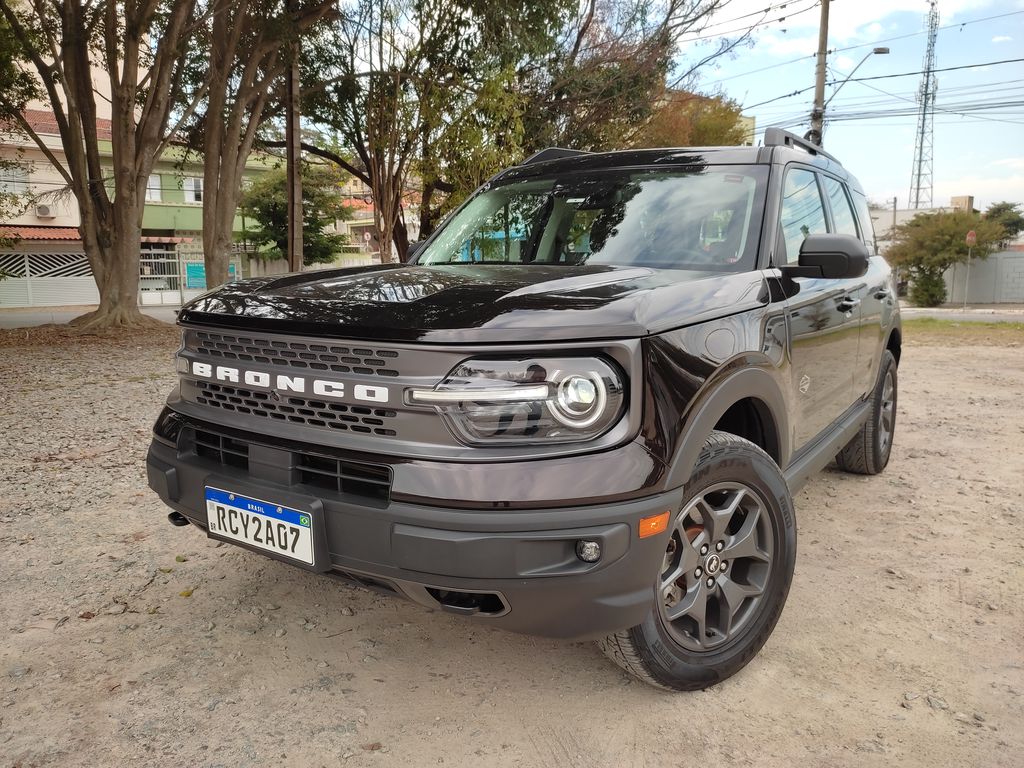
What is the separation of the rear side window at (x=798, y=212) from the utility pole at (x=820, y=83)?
1694cm

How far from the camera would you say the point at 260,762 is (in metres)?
2.06

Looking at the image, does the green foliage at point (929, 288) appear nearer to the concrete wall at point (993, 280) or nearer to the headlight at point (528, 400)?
the concrete wall at point (993, 280)

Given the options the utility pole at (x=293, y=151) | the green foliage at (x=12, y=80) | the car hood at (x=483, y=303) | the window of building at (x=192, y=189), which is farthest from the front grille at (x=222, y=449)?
the window of building at (x=192, y=189)

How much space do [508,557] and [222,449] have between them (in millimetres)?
1061

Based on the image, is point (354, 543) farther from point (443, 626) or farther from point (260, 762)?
point (443, 626)

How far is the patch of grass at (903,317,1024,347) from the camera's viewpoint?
12.9m

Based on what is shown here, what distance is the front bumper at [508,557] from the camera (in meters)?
1.85

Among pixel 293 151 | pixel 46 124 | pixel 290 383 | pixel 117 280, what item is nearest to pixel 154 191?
pixel 46 124

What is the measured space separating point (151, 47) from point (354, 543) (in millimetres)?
14862

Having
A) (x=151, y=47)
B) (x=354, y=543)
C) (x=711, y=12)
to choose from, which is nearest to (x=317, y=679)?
(x=354, y=543)

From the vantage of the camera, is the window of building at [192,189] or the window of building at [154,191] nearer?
the window of building at [154,191]

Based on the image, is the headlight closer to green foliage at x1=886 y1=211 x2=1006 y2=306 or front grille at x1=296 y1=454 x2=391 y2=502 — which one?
front grille at x1=296 y1=454 x2=391 y2=502

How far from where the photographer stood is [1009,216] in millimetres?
41875

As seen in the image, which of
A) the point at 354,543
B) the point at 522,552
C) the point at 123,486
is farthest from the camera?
the point at 123,486
